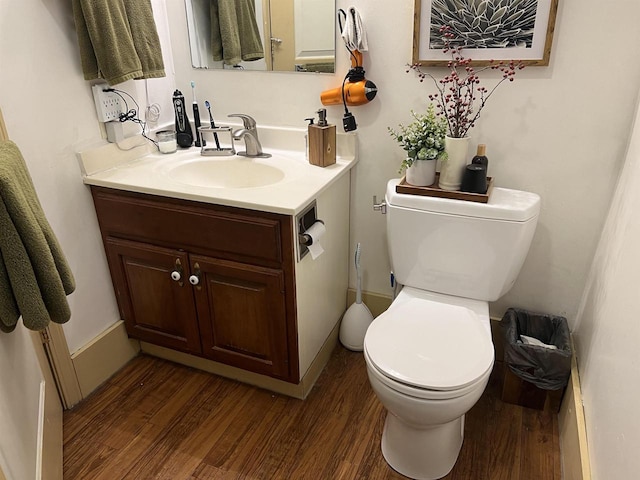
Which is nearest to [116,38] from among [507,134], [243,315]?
[243,315]

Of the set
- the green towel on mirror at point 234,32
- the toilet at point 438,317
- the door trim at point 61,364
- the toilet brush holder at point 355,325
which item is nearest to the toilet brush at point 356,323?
the toilet brush holder at point 355,325

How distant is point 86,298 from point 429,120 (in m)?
1.41

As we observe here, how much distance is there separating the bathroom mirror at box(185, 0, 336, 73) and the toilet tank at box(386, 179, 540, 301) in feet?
2.01

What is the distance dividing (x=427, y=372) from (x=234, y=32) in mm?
1470

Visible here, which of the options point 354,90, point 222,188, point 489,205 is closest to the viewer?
point 489,205

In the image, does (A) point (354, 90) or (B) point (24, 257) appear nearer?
(B) point (24, 257)

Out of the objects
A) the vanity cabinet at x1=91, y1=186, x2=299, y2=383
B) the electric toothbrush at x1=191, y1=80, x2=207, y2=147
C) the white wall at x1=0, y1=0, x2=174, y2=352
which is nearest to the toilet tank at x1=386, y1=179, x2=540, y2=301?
the vanity cabinet at x1=91, y1=186, x2=299, y2=383

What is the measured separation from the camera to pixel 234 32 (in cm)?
188

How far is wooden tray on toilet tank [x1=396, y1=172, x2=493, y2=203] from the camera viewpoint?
1.52 meters

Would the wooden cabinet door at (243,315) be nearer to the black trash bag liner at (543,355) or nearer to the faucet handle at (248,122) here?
the faucet handle at (248,122)

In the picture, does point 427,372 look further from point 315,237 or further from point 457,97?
point 457,97

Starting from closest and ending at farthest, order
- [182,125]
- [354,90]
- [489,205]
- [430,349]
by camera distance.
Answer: [430,349], [489,205], [354,90], [182,125]

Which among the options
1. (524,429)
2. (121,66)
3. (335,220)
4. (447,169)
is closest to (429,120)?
(447,169)

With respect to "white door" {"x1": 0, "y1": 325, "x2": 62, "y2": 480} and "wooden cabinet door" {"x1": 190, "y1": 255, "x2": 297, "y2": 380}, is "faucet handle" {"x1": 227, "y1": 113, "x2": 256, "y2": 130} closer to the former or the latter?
"wooden cabinet door" {"x1": 190, "y1": 255, "x2": 297, "y2": 380}
